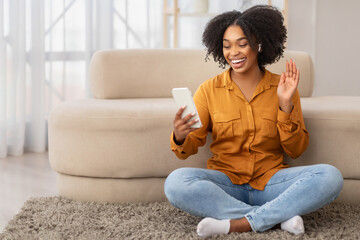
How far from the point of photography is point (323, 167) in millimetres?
1606

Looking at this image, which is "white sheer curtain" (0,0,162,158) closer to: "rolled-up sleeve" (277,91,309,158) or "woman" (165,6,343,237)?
"woman" (165,6,343,237)

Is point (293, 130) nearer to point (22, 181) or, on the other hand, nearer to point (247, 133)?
point (247, 133)

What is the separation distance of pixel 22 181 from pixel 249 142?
4.38ft

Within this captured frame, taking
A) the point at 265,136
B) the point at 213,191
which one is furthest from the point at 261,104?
the point at 213,191

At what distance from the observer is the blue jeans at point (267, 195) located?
5.12 feet

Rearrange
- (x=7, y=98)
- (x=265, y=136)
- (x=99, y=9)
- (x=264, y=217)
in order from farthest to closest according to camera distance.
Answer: (x=99, y=9), (x=7, y=98), (x=265, y=136), (x=264, y=217)

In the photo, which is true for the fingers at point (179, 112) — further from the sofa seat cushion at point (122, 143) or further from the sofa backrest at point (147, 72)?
the sofa backrest at point (147, 72)

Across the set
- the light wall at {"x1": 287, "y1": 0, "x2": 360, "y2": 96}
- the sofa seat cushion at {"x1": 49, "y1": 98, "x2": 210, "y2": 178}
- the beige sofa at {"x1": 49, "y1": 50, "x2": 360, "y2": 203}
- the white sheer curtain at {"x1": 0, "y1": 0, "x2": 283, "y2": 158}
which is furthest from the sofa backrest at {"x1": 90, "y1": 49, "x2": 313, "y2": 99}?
the light wall at {"x1": 287, "y1": 0, "x2": 360, "y2": 96}

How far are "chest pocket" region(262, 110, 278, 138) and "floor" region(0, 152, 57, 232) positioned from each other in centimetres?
98

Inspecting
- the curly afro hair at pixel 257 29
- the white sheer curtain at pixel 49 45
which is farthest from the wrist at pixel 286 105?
the white sheer curtain at pixel 49 45

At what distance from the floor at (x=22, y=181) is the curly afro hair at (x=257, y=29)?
102 cm

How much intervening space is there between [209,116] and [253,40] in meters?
0.31

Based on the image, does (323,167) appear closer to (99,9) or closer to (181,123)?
(181,123)

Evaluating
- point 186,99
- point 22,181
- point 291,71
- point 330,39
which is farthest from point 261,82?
point 330,39
